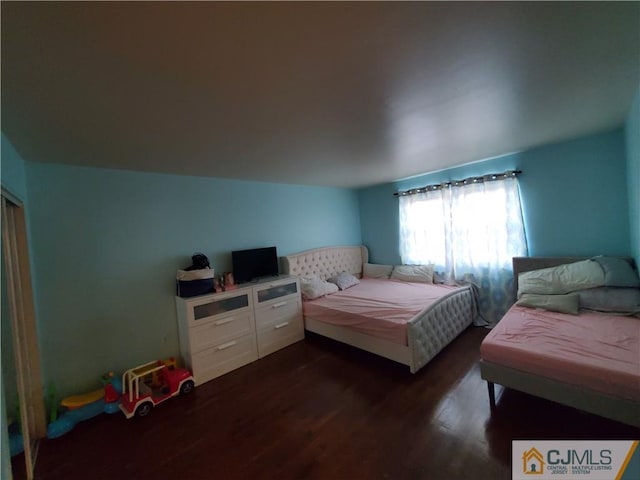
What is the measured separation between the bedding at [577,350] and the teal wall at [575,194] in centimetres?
41

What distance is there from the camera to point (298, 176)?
136 inches

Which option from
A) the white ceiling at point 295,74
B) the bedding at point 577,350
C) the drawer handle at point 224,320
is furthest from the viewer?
the drawer handle at point 224,320

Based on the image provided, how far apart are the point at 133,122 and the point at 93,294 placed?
1.76m

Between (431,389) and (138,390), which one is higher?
(138,390)

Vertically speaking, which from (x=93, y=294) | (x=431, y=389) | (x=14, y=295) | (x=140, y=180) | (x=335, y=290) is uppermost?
(x=140, y=180)

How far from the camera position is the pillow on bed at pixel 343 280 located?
13.3 feet

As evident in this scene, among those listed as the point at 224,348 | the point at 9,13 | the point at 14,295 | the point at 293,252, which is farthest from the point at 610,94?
the point at 14,295

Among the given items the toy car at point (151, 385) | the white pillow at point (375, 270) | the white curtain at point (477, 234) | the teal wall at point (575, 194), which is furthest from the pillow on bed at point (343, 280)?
the teal wall at point (575, 194)

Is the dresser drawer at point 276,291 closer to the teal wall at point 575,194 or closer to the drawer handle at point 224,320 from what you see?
the drawer handle at point 224,320

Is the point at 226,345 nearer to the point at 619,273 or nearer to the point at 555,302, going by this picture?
the point at 555,302

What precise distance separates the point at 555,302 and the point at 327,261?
2952mm

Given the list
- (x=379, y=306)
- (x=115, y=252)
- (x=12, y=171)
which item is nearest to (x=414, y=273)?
(x=379, y=306)

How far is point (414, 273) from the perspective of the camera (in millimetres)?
4012

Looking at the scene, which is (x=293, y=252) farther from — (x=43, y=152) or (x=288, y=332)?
(x=43, y=152)
